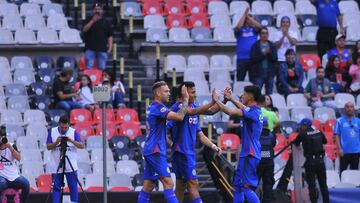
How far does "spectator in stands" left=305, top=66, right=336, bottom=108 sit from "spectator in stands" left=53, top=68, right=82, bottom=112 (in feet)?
16.0

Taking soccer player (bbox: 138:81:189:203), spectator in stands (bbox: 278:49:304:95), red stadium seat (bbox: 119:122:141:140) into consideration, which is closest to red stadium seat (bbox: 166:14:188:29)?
spectator in stands (bbox: 278:49:304:95)

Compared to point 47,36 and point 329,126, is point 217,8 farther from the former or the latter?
point 329,126

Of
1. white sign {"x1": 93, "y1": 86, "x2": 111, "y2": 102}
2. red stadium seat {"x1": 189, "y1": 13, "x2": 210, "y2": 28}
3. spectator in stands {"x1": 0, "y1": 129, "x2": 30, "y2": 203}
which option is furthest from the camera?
red stadium seat {"x1": 189, "y1": 13, "x2": 210, "y2": 28}

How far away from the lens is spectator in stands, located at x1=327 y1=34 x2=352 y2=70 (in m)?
29.2

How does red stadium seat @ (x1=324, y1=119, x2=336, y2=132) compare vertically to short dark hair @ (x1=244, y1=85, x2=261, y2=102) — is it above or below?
below

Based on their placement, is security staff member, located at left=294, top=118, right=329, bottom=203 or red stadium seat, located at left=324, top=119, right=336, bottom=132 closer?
security staff member, located at left=294, top=118, right=329, bottom=203

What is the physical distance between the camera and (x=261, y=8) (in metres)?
31.8

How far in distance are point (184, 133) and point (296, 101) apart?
7.95 metres

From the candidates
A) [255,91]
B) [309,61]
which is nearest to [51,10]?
[309,61]

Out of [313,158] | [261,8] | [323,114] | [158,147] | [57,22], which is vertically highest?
[261,8]

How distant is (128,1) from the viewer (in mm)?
31266

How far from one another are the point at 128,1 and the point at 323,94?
541 centimetres

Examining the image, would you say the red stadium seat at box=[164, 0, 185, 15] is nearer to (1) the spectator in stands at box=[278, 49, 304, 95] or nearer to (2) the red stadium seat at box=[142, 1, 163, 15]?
(2) the red stadium seat at box=[142, 1, 163, 15]

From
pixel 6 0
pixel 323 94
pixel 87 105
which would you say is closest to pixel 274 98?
pixel 323 94
